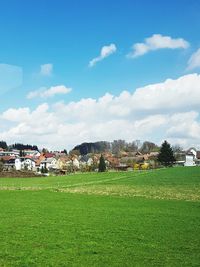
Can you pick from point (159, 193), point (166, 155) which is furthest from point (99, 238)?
point (166, 155)

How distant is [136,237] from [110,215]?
25.3 ft

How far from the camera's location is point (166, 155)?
477 feet

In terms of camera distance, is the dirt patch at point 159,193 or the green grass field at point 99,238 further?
the dirt patch at point 159,193

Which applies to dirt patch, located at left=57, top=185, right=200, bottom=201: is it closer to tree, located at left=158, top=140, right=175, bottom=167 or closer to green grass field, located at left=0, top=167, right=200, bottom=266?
green grass field, located at left=0, top=167, right=200, bottom=266

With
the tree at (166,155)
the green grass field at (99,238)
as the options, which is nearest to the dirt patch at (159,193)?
the green grass field at (99,238)

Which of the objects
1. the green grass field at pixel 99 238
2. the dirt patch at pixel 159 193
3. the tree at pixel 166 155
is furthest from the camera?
the tree at pixel 166 155

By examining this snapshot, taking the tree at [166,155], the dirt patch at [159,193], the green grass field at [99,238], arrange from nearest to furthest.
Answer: the green grass field at [99,238]
the dirt patch at [159,193]
the tree at [166,155]

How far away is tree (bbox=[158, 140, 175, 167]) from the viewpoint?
14156 centimetres

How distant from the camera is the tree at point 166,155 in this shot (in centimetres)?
14156

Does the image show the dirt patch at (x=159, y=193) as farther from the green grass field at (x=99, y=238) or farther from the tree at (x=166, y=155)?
the tree at (x=166, y=155)

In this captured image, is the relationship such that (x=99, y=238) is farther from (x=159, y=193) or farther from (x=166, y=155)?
(x=166, y=155)

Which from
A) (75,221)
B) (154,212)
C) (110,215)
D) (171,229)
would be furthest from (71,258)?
(154,212)

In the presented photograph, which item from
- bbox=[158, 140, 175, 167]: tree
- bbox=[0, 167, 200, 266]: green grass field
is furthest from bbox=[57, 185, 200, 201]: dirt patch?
bbox=[158, 140, 175, 167]: tree

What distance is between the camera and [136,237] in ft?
53.5
